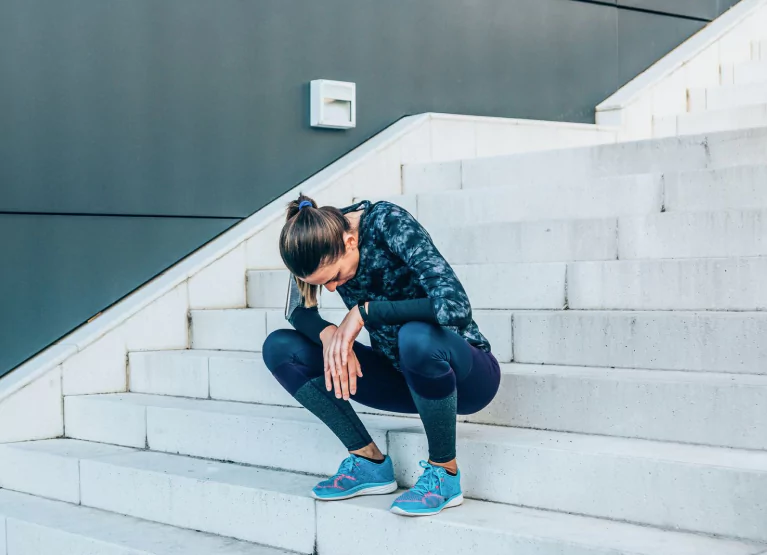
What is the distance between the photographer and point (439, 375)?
2.56 meters

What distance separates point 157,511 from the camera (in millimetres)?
3379

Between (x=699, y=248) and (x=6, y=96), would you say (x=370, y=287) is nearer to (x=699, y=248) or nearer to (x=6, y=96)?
(x=699, y=248)

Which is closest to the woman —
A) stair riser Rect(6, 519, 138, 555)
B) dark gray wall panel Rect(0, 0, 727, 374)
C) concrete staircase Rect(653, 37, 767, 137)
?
stair riser Rect(6, 519, 138, 555)

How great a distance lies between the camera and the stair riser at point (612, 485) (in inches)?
94.5

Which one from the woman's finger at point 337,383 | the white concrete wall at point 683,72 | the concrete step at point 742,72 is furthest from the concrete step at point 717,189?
the concrete step at point 742,72

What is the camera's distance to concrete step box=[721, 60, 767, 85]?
20.8 ft

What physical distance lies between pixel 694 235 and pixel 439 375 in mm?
1402

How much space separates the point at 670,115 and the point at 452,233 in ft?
7.91

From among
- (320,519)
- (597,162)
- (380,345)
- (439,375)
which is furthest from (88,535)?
(597,162)

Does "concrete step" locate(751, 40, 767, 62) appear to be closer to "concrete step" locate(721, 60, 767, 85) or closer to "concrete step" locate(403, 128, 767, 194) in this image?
"concrete step" locate(721, 60, 767, 85)

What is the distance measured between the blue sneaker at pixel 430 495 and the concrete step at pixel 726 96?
11.7 ft

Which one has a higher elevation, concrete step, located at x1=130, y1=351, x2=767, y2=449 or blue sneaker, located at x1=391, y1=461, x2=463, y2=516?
concrete step, located at x1=130, y1=351, x2=767, y2=449

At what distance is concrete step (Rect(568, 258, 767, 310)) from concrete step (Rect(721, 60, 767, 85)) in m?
3.34

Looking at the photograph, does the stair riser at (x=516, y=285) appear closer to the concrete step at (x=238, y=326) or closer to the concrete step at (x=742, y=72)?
the concrete step at (x=238, y=326)
